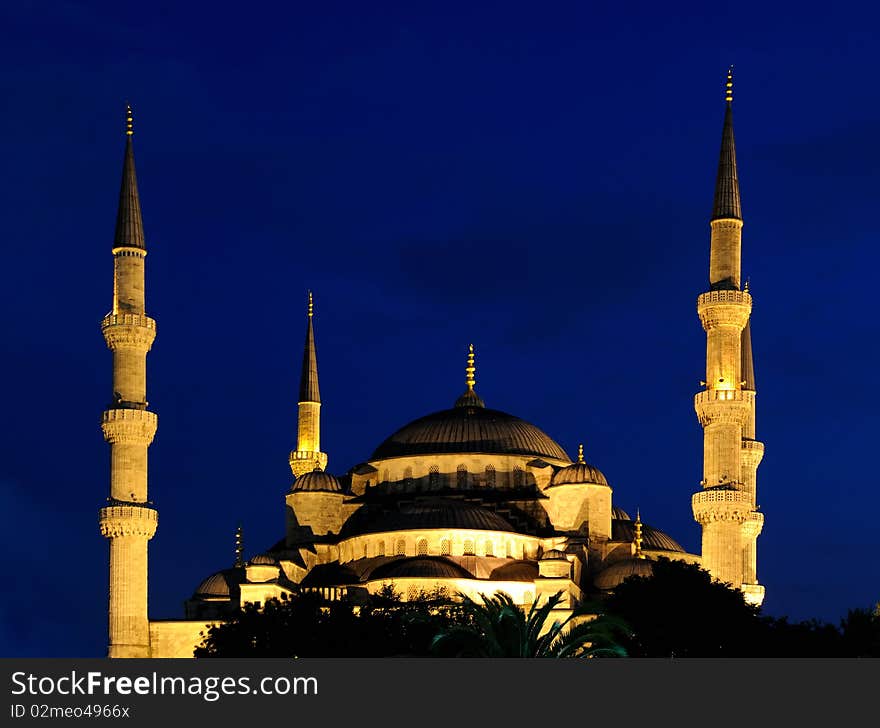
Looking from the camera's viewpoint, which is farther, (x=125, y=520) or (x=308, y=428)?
(x=308, y=428)

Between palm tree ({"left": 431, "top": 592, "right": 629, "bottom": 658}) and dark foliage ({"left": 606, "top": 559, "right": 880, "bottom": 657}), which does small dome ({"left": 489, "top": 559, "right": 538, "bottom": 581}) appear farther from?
palm tree ({"left": 431, "top": 592, "right": 629, "bottom": 658})

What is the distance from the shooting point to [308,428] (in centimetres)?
6581

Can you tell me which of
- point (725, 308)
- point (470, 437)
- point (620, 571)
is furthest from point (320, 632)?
point (470, 437)

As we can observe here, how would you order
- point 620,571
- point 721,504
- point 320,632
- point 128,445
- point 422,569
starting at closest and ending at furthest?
point 320,632
point 721,504
point 128,445
point 422,569
point 620,571

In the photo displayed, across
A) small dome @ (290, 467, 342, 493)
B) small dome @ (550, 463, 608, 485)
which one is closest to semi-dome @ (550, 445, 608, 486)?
small dome @ (550, 463, 608, 485)

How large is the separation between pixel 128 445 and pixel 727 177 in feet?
52.4

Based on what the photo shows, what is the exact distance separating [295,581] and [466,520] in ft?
16.1

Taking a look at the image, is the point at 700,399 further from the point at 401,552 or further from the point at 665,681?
the point at 665,681

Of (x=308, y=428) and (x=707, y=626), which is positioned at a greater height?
(x=308, y=428)

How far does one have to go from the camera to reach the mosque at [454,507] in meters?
Result: 52.6

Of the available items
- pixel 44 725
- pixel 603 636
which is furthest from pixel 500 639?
pixel 44 725

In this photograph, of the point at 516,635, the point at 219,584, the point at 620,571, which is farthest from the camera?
the point at 219,584

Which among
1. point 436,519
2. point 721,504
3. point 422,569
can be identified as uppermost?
point 436,519

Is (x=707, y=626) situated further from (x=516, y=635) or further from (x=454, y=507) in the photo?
(x=454, y=507)
